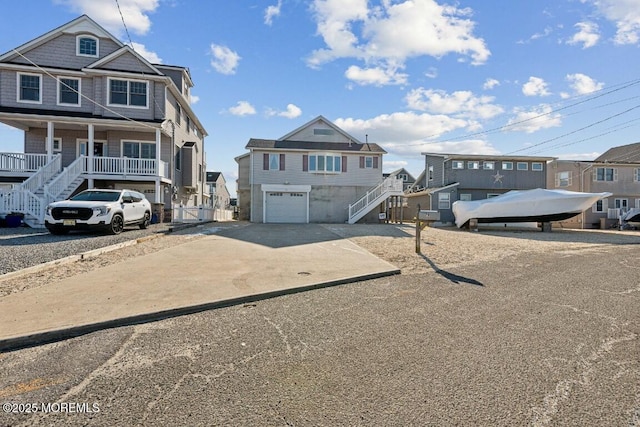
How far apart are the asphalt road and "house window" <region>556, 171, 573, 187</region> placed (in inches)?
1186

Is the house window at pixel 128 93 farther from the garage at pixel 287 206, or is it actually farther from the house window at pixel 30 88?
the garage at pixel 287 206

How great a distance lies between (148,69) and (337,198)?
13787 millimetres

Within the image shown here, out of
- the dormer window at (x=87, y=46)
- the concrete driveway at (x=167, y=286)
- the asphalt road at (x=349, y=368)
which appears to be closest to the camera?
the asphalt road at (x=349, y=368)

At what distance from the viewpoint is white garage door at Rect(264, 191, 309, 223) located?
24.0 m

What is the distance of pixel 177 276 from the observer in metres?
6.34

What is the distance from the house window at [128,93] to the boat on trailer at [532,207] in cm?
1989

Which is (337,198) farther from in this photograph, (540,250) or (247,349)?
(247,349)

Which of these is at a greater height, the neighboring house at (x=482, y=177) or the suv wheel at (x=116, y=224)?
the neighboring house at (x=482, y=177)

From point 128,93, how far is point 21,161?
606cm

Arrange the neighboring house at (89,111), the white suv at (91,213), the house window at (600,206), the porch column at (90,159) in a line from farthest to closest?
the house window at (600,206) → the neighboring house at (89,111) → the porch column at (90,159) → the white suv at (91,213)

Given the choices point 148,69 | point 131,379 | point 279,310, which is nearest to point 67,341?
point 131,379

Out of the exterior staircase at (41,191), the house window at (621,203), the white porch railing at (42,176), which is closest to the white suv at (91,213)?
the exterior staircase at (41,191)

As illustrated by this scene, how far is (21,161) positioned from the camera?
55.5ft

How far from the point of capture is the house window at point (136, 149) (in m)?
19.2
